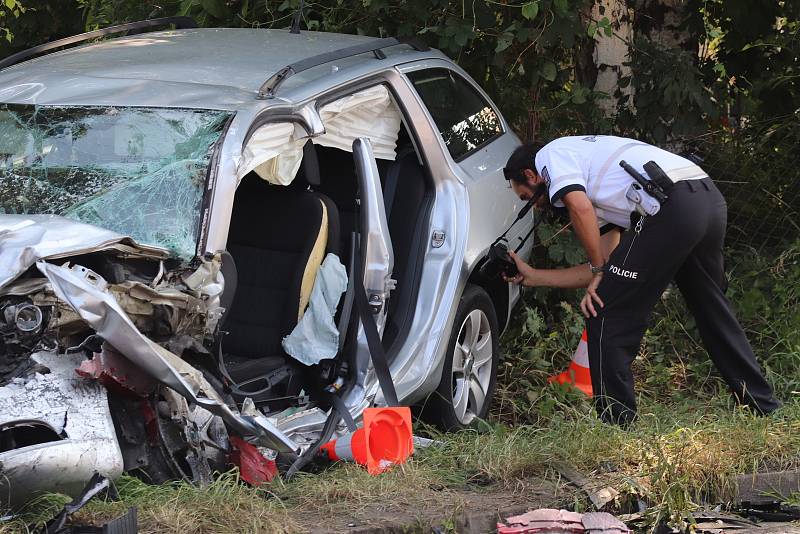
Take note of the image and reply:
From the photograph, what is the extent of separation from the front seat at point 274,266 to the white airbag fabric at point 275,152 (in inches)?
9.5

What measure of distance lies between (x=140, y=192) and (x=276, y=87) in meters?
0.70

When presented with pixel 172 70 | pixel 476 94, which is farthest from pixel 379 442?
pixel 476 94

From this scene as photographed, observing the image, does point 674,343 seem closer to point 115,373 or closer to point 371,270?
point 371,270

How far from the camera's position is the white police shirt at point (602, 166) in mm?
4766

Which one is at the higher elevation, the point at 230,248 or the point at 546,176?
the point at 546,176

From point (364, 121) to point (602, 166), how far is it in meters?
1.07

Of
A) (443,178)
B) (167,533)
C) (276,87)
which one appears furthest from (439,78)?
(167,533)

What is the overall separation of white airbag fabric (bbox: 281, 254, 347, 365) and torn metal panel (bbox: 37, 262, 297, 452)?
36.8 inches

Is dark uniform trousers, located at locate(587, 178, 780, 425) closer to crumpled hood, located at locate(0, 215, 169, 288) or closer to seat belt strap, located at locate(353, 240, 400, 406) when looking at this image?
seat belt strap, located at locate(353, 240, 400, 406)

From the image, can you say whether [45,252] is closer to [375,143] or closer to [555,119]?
[375,143]

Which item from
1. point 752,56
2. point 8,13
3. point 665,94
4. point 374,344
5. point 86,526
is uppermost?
point 8,13

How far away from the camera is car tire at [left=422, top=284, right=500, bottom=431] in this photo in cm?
495

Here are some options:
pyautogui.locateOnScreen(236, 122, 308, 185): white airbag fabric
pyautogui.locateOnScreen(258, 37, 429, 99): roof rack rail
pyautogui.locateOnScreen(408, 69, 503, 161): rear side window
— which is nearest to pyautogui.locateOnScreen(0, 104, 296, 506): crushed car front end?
pyautogui.locateOnScreen(236, 122, 308, 185): white airbag fabric

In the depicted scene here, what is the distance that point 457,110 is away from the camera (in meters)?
5.48
